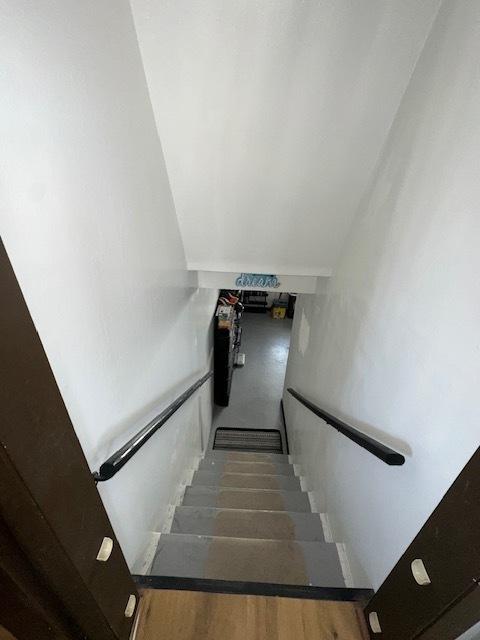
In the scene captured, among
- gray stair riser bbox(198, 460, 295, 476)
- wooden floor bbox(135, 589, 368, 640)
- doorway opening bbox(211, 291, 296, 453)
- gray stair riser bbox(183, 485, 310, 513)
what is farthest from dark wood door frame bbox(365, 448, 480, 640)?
doorway opening bbox(211, 291, 296, 453)

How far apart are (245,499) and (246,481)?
53 cm

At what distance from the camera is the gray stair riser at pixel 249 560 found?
1.59 metres

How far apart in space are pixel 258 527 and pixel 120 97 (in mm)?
2409

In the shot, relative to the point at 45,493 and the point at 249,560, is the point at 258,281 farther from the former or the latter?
the point at 45,493

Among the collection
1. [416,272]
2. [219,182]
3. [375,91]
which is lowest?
[416,272]

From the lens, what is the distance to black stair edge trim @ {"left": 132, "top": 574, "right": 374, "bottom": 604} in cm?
135

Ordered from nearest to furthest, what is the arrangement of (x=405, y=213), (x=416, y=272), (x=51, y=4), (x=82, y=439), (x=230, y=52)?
(x=51, y=4) < (x=82, y=439) < (x=416, y=272) < (x=405, y=213) < (x=230, y=52)

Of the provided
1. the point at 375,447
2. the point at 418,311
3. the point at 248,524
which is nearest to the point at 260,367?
the point at 248,524

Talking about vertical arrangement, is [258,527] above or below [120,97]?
below

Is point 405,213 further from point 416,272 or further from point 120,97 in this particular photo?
point 120,97

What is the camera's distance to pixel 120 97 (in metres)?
1.16

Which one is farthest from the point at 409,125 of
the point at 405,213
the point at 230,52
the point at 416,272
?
the point at 230,52

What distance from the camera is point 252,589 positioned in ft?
4.50

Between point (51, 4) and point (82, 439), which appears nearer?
point (51, 4)
